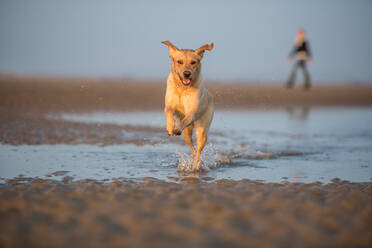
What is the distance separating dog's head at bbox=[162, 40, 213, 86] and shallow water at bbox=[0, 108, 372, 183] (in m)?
1.47

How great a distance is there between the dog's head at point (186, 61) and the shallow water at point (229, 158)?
1.47 metres

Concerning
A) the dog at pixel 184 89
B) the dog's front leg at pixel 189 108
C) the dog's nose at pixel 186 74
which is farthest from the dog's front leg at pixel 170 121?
the dog's nose at pixel 186 74

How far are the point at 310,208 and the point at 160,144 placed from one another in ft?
17.2

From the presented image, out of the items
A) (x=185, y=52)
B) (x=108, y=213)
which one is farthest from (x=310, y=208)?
(x=185, y=52)

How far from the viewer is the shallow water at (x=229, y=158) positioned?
6.13 m

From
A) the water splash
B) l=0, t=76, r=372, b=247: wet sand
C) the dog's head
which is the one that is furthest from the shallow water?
the dog's head

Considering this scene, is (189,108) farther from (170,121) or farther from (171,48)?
(171,48)

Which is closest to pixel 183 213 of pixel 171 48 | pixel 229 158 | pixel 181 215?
pixel 181 215

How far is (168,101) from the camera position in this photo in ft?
20.7

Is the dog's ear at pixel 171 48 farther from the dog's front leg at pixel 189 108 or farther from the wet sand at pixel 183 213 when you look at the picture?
the wet sand at pixel 183 213

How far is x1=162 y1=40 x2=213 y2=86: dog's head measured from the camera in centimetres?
605

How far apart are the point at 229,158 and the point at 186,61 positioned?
7.34 feet

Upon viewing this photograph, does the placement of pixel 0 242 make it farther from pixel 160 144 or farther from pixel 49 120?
pixel 49 120

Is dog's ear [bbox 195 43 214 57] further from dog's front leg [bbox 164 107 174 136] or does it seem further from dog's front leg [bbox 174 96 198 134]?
dog's front leg [bbox 164 107 174 136]
